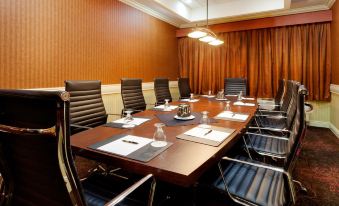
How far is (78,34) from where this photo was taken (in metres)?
3.02

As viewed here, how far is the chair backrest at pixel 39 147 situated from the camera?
68 centimetres

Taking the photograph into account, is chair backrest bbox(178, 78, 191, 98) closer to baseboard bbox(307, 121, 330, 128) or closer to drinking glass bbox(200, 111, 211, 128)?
drinking glass bbox(200, 111, 211, 128)

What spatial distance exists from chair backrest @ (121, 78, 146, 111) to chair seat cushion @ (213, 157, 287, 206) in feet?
5.90

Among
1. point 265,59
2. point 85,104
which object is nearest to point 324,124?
point 265,59

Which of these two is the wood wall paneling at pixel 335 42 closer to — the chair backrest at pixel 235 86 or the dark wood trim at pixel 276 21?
the dark wood trim at pixel 276 21

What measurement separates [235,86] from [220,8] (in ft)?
6.34

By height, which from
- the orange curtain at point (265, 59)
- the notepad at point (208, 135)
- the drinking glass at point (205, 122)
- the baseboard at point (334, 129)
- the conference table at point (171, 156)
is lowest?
the baseboard at point (334, 129)

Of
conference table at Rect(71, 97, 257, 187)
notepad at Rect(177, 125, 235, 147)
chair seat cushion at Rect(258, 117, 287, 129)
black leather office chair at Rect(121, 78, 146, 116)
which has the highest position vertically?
black leather office chair at Rect(121, 78, 146, 116)

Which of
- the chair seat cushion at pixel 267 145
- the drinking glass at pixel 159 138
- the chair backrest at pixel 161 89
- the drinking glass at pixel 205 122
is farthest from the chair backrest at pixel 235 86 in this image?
the drinking glass at pixel 159 138

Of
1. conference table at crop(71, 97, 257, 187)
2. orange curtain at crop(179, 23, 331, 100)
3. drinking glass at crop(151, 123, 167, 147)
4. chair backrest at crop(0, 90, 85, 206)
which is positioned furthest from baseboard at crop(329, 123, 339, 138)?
chair backrest at crop(0, 90, 85, 206)

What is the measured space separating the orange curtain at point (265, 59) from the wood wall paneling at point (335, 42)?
14cm

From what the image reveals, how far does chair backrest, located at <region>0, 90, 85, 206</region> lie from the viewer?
26.7 inches

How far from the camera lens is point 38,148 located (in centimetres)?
74

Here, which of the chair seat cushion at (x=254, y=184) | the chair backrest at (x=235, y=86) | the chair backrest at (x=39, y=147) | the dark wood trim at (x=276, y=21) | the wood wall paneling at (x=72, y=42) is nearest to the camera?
the chair backrest at (x=39, y=147)
